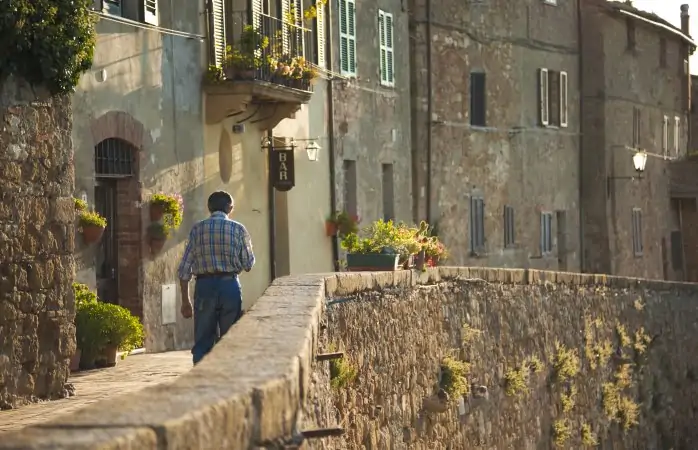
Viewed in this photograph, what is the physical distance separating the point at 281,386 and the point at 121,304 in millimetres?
12508

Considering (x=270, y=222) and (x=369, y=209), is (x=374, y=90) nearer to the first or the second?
(x=369, y=209)

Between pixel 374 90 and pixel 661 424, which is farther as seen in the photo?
pixel 374 90

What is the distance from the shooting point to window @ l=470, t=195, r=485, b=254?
30562mm

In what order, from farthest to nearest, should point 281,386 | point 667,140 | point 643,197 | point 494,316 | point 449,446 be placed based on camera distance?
point 667,140 < point 643,197 < point 494,316 < point 449,446 < point 281,386

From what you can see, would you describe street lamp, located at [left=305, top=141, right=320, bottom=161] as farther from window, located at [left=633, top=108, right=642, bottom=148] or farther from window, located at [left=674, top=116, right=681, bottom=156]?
window, located at [left=674, top=116, right=681, bottom=156]

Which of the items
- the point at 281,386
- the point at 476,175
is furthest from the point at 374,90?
the point at 281,386

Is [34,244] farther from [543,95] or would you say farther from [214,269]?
[543,95]

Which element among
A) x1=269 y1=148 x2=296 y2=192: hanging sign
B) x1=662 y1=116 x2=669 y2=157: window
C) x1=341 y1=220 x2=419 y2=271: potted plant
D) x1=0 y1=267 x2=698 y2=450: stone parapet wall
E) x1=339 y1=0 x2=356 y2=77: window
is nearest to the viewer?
x1=0 y1=267 x2=698 y2=450: stone parapet wall

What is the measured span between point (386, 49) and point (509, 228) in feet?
21.3

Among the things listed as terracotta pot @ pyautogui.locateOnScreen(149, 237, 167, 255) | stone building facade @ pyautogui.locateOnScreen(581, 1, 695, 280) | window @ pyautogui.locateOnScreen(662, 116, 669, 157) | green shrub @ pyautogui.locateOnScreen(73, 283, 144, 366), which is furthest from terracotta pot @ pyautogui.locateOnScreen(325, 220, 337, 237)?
window @ pyautogui.locateOnScreen(662, 116, 669, 157)

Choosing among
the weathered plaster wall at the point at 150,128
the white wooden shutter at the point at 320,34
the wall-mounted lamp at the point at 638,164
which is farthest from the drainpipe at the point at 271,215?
the wall-mounted lamp at the point at 638,164

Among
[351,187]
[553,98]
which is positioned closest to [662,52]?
[553,98]

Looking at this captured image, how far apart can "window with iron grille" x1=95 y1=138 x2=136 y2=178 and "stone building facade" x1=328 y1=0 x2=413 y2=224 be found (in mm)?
7205

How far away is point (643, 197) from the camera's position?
39.9 m
